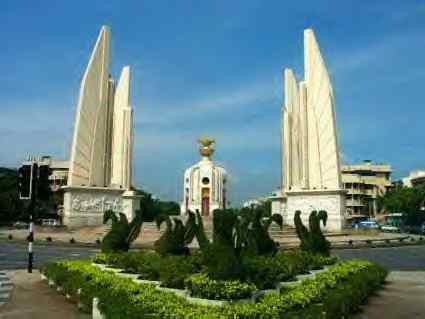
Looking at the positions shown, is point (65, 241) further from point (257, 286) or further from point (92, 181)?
point (257, 286)

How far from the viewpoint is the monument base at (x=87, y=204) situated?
37719mm

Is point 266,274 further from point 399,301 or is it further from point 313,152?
→ point 313,152

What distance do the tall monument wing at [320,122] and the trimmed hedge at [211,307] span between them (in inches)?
1016

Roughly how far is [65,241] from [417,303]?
24.2 metres

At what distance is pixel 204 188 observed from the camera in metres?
54.7

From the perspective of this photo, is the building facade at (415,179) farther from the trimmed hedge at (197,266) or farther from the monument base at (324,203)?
the trimmed hedge at (197,266)

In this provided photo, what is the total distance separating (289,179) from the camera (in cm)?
4688

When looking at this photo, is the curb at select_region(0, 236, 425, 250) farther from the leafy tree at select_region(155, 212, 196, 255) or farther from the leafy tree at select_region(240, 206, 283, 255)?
the leafy tree at select_region(155, 212, 196, 255)

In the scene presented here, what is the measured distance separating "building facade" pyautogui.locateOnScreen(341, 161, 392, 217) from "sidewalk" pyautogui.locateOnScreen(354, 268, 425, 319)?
58641 millimetres

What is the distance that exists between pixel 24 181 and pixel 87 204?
25.0 meters

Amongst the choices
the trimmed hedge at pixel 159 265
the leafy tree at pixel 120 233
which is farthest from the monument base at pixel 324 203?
the trimmed hedge at pixel 159 265

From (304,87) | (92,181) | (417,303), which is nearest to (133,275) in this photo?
(417,303)

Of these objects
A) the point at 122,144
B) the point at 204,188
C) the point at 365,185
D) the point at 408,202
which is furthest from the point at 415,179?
the point at 122,144

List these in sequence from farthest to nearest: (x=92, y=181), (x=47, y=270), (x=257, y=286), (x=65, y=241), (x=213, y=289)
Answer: (x=92, y=181) < (x=65, y=241) < (x=47, y=270) < (x=257, y=286) < (x=213, y=289)
